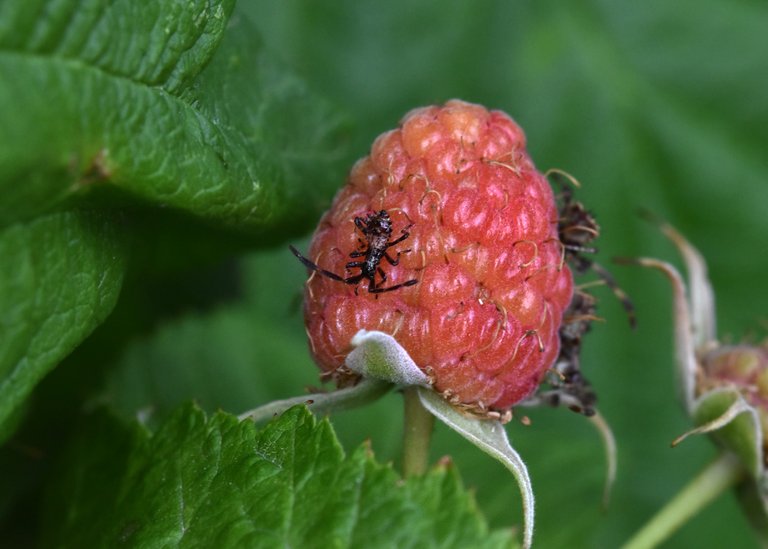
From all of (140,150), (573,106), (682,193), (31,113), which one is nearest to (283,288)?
(573,106)

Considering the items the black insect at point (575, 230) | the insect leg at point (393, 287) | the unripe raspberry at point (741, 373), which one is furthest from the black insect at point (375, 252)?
the unripe raspberry at point (741, 373)

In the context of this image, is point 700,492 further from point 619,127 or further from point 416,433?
point 619,127

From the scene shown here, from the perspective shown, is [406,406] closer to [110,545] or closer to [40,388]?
[110,545]

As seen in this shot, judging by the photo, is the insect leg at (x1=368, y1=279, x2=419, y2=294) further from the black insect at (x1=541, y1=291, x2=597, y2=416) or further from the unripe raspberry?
the unripe raspberry

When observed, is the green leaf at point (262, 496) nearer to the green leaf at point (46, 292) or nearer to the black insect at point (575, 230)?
the green leaf at point (46, 292)

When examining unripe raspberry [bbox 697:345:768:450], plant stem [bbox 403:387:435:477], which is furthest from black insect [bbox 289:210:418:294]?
unripe raspberry [bbox 697:345:768:450]

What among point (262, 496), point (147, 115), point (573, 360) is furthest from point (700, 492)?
point (147, 115)
